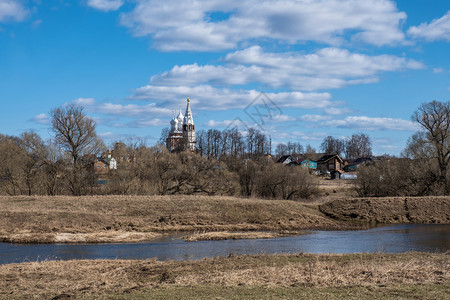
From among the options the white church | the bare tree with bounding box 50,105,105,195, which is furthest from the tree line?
the white church

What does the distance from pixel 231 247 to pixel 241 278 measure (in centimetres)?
1240

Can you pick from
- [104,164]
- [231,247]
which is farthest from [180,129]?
[231,247]

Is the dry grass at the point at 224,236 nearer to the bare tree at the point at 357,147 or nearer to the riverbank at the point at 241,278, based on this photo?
the riverbank at the point at 241,278

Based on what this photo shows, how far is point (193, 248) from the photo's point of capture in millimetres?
27688

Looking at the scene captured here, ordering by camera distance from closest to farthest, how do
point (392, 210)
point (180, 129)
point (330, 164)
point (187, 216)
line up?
1. point (187, 216)
2. point (392, 210)
3. point (330, 164)
4. point (180, 129)

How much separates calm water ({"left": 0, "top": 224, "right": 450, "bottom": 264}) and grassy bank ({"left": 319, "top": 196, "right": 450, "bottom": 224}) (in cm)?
1094

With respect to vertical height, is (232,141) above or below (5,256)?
above

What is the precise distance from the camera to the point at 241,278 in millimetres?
15672

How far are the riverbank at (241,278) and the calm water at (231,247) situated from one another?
454 cm

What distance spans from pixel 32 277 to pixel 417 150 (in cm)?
5828

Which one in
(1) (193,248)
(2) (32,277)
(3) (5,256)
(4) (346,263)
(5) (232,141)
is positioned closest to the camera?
(2) (32,277)

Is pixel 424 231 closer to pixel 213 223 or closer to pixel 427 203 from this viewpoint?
pixel 427 203

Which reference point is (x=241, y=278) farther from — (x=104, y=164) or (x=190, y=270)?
(x=104, y=164)

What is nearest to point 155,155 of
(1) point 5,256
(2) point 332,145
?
(1) point 5,256
